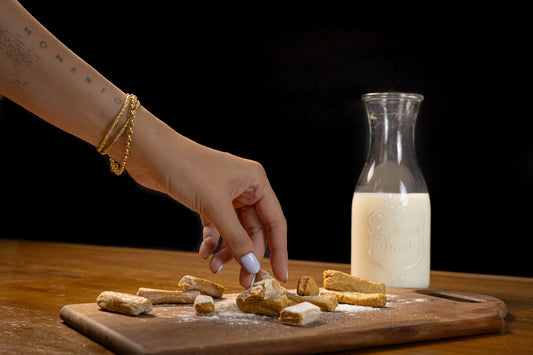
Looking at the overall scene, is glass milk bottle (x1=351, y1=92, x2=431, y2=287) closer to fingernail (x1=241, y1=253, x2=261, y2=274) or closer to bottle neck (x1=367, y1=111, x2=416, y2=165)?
bottle neck (x1=367, y1=111, x2=416, y2=165)

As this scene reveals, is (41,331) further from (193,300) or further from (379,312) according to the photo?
(379,312)

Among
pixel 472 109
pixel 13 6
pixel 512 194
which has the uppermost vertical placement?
pixel 472 109

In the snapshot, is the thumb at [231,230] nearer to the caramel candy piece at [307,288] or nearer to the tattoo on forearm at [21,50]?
the caramel candy piece at [307,288]

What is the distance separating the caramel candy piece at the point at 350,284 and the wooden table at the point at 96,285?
9.0 inches

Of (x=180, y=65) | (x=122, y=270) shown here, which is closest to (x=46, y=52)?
(x=122, y=270)

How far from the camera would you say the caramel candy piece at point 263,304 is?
88 centimetres

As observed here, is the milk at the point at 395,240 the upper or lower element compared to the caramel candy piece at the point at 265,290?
upper

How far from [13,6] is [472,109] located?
1932 millimetres

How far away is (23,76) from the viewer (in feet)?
2.95

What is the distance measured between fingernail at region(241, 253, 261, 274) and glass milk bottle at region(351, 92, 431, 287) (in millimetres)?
377

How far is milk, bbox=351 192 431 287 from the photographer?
1.26 meters

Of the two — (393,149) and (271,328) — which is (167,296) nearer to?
(271,328)

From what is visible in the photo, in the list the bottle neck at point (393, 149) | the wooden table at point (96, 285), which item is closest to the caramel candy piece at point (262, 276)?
the wooden table at point (96, 285)

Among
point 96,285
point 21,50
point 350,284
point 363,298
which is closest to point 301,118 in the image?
point 96,285
